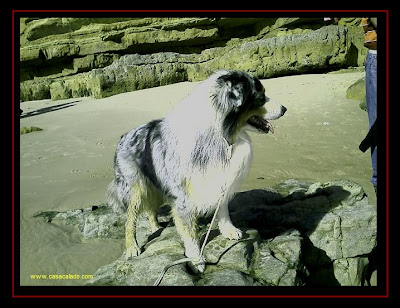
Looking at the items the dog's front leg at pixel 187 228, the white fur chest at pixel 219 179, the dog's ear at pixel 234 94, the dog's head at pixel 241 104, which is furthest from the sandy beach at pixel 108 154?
the dog's ear at pixel 234 94

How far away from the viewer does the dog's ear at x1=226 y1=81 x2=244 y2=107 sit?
3055 mm

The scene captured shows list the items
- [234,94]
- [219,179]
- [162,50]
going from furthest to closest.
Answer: [162,50] < [219,179] < [234,94]

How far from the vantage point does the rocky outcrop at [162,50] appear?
46.6 feet

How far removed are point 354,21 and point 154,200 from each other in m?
15.3

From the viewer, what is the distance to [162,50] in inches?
823

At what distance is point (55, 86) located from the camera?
18.7 metres

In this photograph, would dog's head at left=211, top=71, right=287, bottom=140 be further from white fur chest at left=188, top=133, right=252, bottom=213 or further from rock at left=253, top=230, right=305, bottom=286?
rock at left=253, top=230, right=305, bottom=286

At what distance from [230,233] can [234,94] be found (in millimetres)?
1366

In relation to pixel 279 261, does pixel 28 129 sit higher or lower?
lower

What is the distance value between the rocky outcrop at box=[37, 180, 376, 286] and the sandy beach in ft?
1.68

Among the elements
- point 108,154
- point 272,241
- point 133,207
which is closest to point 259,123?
point 272,241

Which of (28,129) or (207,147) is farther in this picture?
(28,129)

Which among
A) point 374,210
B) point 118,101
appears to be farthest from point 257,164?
Answer: point 118,101

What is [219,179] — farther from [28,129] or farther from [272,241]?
[28,129]
